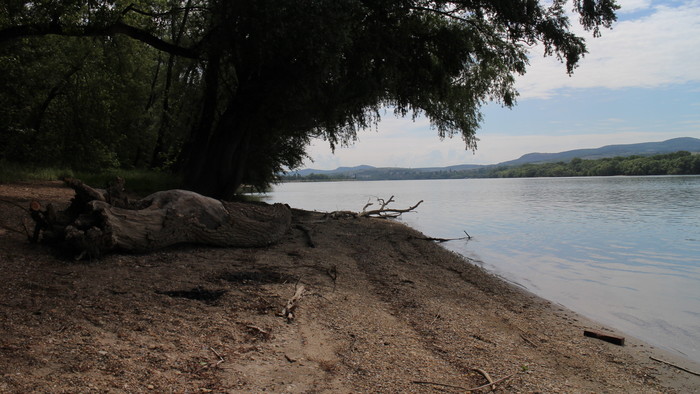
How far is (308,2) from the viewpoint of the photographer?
9.52 meters

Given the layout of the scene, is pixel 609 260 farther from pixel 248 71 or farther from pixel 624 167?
pixel 624 167

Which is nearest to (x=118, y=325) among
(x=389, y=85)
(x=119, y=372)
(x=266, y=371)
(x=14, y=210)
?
(x=119, y=372)

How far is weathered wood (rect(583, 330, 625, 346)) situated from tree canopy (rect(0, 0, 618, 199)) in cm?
731

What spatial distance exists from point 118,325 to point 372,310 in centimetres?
284

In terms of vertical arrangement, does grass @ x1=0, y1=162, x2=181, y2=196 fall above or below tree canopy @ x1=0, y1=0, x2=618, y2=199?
below

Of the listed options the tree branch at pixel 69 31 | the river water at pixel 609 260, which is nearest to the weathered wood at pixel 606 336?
the river water at pixel 609 260

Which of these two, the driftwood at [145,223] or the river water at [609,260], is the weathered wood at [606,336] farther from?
the driftwood at [145,223]

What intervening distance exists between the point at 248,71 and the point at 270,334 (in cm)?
975

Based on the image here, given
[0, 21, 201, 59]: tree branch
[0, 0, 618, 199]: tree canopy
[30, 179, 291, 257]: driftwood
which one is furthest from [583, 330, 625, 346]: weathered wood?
[0, 21, 201, 59]: tree branch

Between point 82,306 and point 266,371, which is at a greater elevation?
point 82,306

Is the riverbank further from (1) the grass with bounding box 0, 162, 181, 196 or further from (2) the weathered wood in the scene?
(1) the grass with bounding box 0, 162, 181, 196

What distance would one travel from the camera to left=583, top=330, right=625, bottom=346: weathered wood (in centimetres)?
555

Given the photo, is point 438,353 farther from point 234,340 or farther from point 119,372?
point 119,372

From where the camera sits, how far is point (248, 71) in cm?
1259
